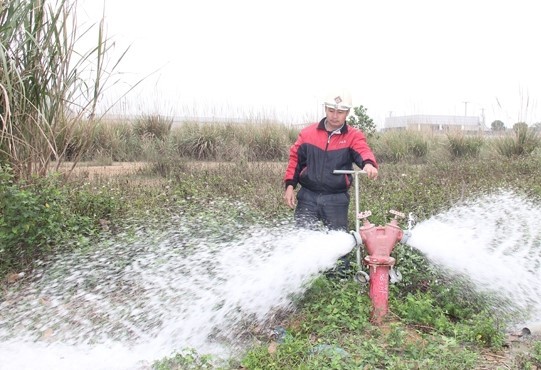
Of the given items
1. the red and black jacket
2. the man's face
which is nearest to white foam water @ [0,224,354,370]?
the red and black jacket

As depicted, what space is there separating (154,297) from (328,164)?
1.59 metres

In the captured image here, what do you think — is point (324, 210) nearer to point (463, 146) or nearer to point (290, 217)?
point (290, 217)

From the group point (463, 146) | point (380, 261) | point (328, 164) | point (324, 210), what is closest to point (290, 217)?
point (324, 210)

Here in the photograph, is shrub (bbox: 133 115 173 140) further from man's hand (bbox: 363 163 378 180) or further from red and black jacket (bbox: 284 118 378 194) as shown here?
man's hand (bbox: 363 163 378 180)

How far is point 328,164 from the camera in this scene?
4281 millimetres

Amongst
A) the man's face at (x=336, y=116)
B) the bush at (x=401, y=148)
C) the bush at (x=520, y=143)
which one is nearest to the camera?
the man's face at (x=336, y=116)

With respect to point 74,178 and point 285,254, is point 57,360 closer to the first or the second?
point 285,254

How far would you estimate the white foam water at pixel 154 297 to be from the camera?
3518mm

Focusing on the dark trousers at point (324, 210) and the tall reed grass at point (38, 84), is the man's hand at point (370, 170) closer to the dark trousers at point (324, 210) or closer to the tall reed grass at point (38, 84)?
the dark trousers at point (324, 210)

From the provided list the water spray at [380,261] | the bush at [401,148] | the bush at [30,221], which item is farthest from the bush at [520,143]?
the bush at [30,221]

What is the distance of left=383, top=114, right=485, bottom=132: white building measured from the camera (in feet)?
43.1

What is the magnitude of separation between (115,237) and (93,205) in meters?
0.54

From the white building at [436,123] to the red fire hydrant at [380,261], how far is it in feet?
31.2

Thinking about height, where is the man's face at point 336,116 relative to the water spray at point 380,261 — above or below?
above
